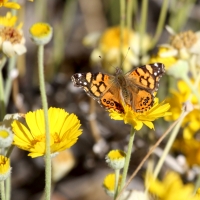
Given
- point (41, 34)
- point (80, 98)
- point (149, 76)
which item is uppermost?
point (41, 34)

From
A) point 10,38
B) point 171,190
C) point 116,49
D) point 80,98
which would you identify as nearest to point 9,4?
point 10,38

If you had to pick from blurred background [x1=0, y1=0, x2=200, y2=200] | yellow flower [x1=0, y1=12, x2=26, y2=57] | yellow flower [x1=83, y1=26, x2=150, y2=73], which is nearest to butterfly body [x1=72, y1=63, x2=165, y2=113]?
yellow flower [x1=0, y1=12, x2=26, y2=57]

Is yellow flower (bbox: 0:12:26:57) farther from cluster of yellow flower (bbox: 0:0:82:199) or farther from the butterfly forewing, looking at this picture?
the butterfly forewing

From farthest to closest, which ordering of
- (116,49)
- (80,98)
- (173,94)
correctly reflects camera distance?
(80,98)
(116,49)
(173,94)

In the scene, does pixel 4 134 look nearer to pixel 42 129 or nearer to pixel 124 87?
pixel 42 129

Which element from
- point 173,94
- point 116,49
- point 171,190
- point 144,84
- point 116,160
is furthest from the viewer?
point 116,49

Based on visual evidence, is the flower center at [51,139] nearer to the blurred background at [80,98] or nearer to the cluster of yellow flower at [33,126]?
the cluster of yellow flower at [33,126]

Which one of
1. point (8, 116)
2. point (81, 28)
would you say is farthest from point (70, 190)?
point (81, 28)
